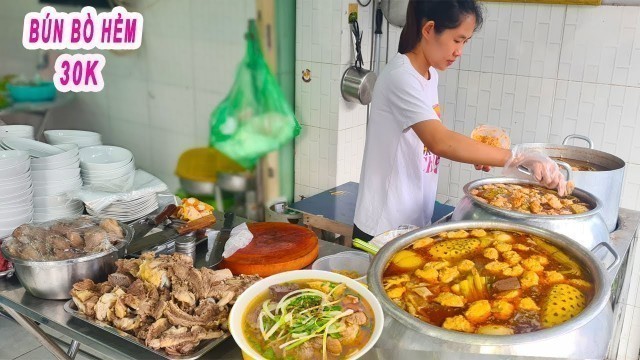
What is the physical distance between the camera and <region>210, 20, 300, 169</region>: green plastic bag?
3305 mm

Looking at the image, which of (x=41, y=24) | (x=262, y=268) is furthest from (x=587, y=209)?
(x=41, y=24)

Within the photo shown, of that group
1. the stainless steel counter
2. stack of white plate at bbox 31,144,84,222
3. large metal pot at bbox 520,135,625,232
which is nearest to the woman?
large metal pot at bbox 520,135,625,232

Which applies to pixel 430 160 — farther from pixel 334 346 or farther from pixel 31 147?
pixel 31 147

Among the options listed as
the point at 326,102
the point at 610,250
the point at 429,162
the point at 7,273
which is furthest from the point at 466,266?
the point at 326,102

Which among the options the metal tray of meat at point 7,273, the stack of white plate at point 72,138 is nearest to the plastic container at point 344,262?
the metal tray of meat at point 7,273

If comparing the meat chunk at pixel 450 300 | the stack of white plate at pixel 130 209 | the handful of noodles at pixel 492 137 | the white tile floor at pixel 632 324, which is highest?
the handful of noodles at pixel 492 137

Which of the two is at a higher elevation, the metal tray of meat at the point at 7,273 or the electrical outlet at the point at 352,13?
the electrical outlet at the point at 352,13

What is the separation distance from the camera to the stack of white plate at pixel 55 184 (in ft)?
6.93

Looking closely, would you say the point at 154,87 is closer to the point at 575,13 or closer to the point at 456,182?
the point at 456,182

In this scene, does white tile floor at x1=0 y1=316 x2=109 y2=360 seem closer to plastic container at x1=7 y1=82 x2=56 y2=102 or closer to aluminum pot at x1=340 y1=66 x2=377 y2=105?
plastic container at x1=7 y1=82 x2=56 y2=102

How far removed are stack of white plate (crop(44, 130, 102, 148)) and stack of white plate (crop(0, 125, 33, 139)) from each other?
0.07 metres

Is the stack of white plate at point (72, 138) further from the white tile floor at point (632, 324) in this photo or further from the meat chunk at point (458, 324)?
the white tile floor at point (632, 324)

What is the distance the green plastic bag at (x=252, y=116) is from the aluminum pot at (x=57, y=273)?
1.85 metres

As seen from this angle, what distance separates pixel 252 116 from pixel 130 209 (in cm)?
139
